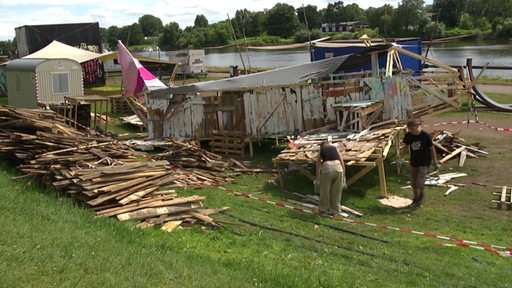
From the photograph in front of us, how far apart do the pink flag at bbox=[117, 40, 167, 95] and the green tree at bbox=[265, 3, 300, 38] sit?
261ft

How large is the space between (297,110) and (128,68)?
33.1ft

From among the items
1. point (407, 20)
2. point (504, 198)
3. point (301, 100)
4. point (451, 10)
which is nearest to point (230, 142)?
point (301, 100)

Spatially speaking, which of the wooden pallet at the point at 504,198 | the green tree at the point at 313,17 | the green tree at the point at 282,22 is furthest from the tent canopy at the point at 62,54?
the green tree at the point at 313,17

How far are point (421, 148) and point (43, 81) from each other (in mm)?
20852

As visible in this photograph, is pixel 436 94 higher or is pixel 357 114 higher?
pixel 436 94

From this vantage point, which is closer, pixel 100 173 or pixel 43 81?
pixel 100 173

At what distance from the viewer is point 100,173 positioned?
408 inches

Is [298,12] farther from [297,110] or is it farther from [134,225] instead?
[134,225]

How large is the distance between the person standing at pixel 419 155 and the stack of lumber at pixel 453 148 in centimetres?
378

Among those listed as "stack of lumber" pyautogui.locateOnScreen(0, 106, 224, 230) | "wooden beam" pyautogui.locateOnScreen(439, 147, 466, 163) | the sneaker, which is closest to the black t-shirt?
the sneaker

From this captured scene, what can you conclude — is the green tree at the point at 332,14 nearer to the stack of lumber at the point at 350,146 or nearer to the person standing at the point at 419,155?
the stack of lumber at the point at 350,146

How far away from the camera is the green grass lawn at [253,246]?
6.17m

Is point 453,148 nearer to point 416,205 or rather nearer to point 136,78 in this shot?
point 416,205

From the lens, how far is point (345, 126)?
16.0m
